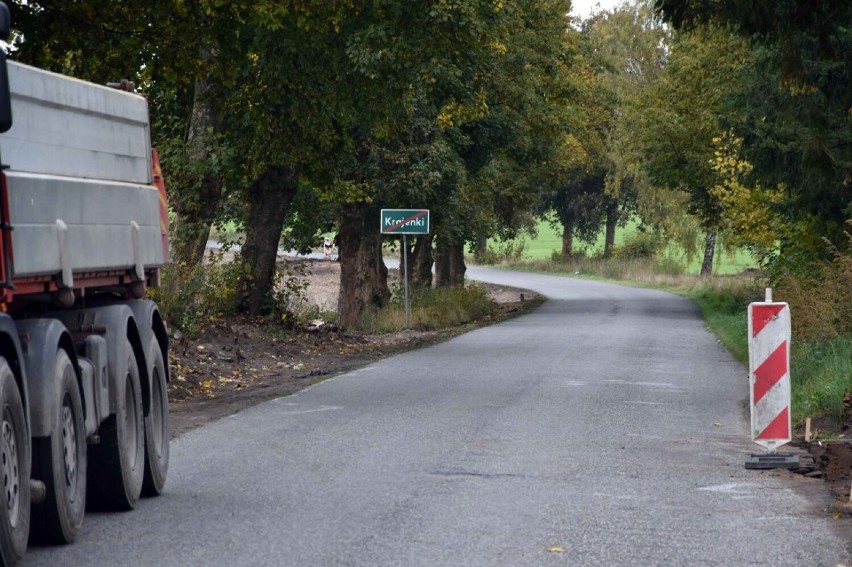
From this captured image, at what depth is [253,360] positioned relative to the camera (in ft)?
77.7

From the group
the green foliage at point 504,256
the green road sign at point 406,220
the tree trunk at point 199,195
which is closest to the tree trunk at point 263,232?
the tree trunk at point 199,195

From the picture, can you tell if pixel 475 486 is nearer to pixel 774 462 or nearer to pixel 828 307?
pixel 774 462

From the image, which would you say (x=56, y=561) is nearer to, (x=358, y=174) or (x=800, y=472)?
(x=800, y=472)

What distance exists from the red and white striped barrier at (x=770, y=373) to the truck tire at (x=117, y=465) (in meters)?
5.05

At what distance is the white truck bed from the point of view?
770 cm

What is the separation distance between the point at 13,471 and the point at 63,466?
86 centimetres

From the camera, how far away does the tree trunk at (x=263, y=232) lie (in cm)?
2955

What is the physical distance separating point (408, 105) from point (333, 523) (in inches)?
680

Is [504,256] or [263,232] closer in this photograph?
[263,232]

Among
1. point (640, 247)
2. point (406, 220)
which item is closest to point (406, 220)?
point (406, 220)

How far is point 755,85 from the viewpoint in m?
25.7

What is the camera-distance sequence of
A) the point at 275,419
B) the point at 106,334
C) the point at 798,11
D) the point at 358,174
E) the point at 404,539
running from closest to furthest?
1. the point at 404,539
2. the point at 106,334
3. the point at 275,419
4. the point at 798,11
5. the point at 358,174

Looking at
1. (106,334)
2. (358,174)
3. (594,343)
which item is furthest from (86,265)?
(358,174)

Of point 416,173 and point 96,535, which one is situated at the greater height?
point 416,173
